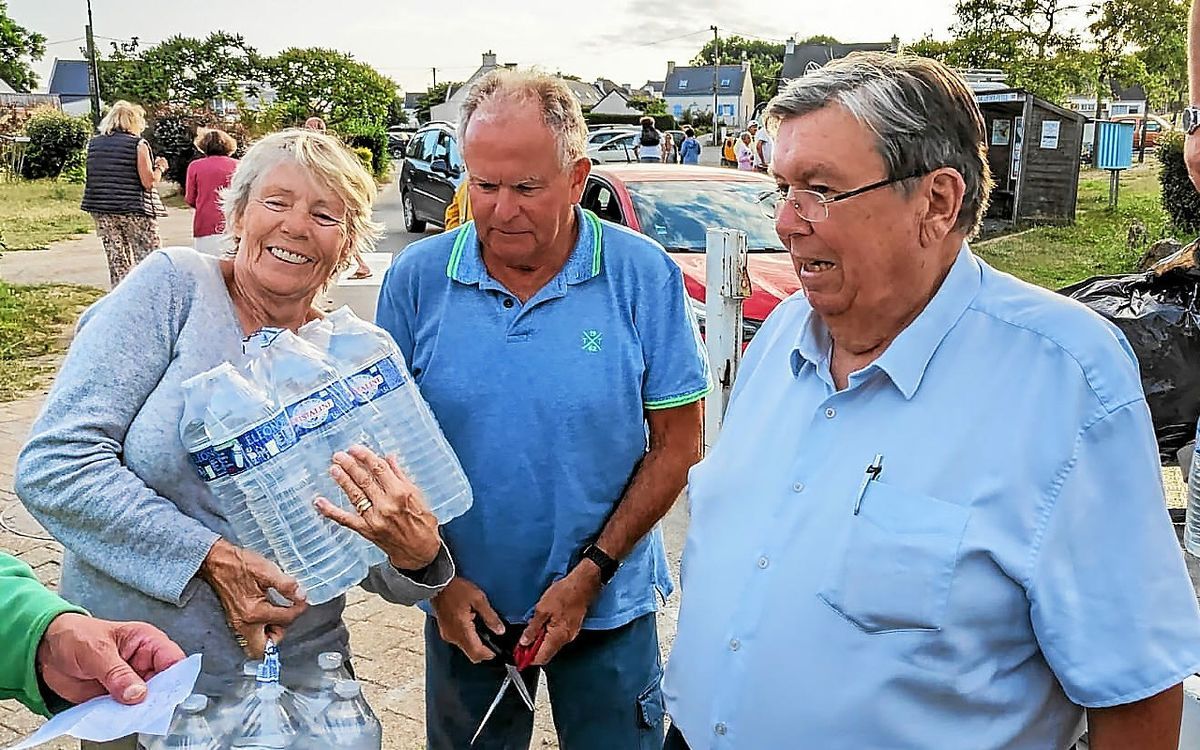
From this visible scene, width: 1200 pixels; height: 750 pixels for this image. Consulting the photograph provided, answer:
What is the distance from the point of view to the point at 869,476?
1.69 metres

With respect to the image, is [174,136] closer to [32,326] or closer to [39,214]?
[39,214]

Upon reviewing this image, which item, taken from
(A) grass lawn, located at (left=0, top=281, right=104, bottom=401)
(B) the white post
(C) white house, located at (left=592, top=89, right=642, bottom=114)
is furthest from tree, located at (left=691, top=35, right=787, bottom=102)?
(B) the white post

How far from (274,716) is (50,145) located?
35.4m

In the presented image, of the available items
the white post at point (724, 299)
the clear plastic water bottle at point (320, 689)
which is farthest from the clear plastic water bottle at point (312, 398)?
the white post at point (724, 299)

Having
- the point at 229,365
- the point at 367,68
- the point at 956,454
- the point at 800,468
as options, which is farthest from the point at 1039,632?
the point at 367,68

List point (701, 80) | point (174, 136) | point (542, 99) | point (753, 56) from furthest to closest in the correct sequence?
1. point (753, 56)
2. point (701, 80)
3. point (174, 136)
4. point (542, 99)

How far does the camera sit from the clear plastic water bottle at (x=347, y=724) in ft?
6.40

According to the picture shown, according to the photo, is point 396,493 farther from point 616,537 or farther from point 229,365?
point 616,537

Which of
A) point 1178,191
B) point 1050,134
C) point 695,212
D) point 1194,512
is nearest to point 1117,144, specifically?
point 1050,134

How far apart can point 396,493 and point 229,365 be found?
448 mm

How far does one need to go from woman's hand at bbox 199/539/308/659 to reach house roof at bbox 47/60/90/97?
88.8m

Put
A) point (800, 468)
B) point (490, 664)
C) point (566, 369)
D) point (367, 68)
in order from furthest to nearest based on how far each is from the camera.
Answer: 1. point (367, 68)
2. point (490, 664)
3. point (566, 369)
4. point (800, 468)

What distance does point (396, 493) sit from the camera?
1.85m

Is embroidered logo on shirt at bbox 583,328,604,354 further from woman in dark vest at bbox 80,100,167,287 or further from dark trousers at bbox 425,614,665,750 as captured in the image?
woman in dark vest at bbox 80,100,167,287
